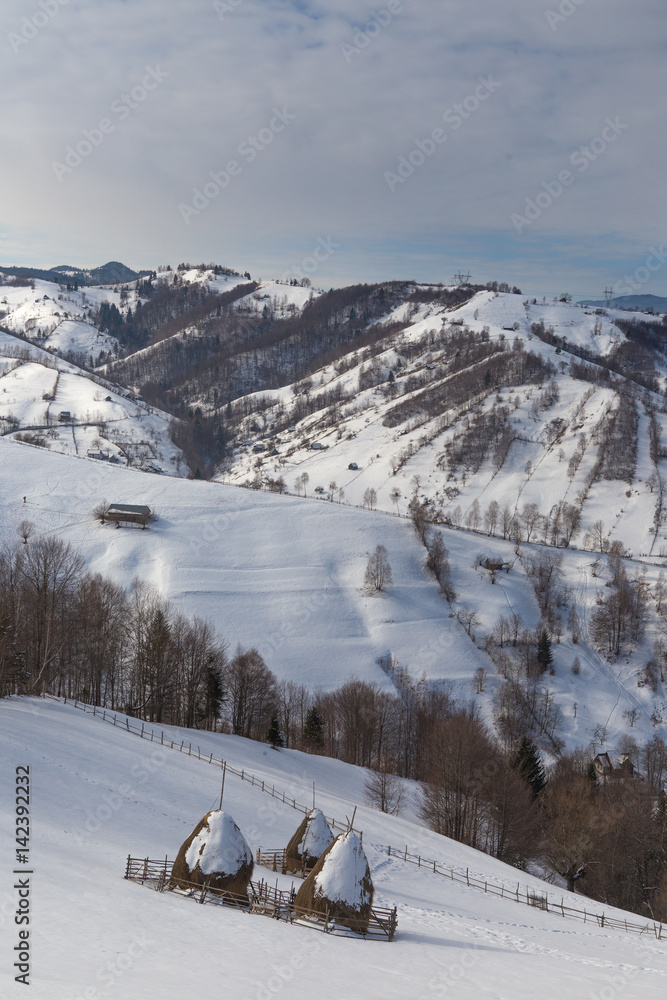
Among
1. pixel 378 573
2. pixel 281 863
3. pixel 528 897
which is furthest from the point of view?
pixel 378 573

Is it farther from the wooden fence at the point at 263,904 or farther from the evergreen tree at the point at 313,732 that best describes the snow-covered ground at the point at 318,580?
the wooden fence at the point at 263,904

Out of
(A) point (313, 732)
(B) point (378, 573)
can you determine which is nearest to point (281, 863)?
(A) point (313, 732)

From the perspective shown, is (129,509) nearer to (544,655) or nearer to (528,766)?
(544,655)

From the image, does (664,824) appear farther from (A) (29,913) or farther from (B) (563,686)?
(A) (29,913)

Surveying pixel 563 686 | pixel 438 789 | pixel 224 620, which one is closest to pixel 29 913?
pixel 438 789

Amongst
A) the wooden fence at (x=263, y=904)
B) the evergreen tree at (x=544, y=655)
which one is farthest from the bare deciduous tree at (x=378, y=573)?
the wooden fence at (x=263, y=904)

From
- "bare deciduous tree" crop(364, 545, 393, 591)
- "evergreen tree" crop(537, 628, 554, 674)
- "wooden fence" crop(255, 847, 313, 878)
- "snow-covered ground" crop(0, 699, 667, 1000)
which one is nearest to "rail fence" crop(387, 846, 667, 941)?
"snow-covered ground" crop(0, 699, 667, 1000)
